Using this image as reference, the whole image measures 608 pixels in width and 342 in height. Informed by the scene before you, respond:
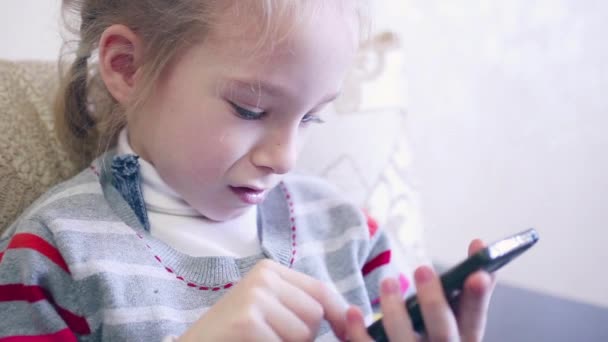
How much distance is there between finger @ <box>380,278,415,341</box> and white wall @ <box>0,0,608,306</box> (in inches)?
39.5

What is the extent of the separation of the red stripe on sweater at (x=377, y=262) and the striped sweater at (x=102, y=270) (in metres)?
0.08

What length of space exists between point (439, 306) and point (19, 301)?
37 cm

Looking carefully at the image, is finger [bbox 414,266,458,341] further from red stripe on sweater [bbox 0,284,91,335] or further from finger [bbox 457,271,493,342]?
red stripe on sweater [bbox 0,284,91,335]

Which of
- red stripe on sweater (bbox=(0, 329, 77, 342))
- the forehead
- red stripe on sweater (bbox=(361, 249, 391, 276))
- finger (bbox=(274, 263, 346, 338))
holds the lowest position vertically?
red stripe on sweater (bbox=(361, 249, 391, 276))

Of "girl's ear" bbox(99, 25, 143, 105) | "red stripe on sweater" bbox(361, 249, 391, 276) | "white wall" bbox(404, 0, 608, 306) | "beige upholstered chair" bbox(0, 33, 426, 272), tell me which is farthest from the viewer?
"white wall" bbox(404, 0, 608, 306)

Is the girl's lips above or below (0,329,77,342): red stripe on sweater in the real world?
above

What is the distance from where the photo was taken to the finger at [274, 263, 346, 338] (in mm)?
454

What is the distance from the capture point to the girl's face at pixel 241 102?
521 millimetres

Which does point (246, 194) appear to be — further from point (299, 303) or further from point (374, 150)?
point (374, 150)

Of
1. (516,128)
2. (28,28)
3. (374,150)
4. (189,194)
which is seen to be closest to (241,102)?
(189,194)

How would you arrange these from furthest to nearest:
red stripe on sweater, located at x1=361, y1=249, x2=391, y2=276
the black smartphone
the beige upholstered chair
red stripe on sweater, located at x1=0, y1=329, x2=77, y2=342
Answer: the beige upholstered chair → red stripe on sweater, located at x1=361, y1=249, x2=391, y2=276 → red stripe on sweater, located at x1=0, y1=329, x2=77, y2=342 → the black smartphone

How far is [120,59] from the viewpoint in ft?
1.96

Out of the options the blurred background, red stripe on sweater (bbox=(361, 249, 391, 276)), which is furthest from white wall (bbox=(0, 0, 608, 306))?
red stripe on sweater (bbox=(361, 249, 391, 276))

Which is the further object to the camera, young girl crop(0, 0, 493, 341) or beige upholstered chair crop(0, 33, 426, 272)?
beige upholstered chair crop(0, 33, 426, 272)
